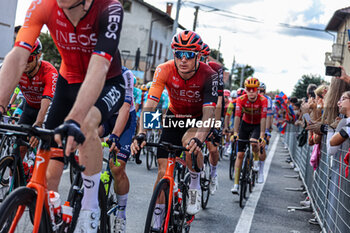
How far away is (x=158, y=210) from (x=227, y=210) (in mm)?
3664

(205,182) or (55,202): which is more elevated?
(55,202)

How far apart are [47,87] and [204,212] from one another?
3247 millimetres

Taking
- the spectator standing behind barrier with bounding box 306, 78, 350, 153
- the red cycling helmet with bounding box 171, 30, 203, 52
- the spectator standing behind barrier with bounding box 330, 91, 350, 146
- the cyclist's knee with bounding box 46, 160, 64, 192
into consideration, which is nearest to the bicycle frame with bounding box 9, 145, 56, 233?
the cyclist's knee with bounding box 46, 160, 64, 192

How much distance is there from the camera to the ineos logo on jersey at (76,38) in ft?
10.8

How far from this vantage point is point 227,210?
768 centimetres

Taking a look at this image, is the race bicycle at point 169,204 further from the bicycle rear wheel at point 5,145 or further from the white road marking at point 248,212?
the bicycle rear wheel at point 5,145

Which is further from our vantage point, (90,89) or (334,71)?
(334,71)

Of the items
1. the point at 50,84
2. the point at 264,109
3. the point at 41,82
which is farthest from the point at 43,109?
the point at 264,109

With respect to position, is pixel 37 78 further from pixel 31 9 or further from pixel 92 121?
pixel 92 121

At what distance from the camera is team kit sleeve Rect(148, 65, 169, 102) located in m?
5.02

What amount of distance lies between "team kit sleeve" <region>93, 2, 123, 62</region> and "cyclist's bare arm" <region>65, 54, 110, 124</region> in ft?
0.16

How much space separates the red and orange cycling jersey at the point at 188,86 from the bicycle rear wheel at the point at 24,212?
2.38 metres

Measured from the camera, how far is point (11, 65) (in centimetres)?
299

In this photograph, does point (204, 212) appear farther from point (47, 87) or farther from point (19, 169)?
point (19, 169)
